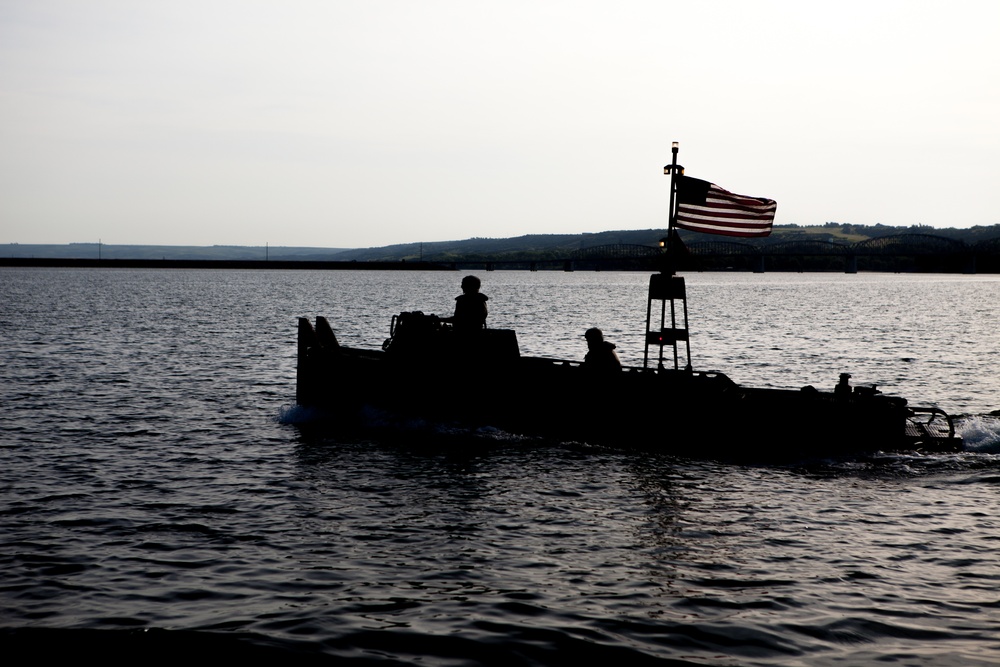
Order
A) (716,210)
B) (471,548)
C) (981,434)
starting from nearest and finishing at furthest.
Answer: (471,548)
(716,210)
(981,434)

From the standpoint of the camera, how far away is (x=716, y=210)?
20.7 metres

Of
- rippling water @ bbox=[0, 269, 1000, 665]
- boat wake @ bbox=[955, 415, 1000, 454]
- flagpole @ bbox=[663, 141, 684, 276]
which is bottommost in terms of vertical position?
rippling water @ bbox=[0, 269, 1000, 665]

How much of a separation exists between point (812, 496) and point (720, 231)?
6791 millimetres

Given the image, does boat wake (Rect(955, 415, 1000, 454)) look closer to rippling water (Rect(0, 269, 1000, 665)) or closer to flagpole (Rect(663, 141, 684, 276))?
rippling water (Rect(0, 269, 1000, 665))

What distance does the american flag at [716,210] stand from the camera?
2050 centimetres

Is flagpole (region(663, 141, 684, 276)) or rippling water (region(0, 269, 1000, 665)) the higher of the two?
flagpole (region(663, 141, 684, 276))

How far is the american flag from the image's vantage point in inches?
807

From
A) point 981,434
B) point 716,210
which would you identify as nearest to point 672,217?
point 716,210

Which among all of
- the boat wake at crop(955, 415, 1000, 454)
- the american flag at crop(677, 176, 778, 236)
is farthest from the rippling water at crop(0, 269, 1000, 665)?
the american flag at crop(677, 176, 778, 236)

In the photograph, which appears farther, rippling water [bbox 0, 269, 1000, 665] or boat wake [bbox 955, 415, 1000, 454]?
boat wake [bbox 955, 415, 1000, 454]

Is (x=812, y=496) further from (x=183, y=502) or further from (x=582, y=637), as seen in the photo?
(x=183, y=502)

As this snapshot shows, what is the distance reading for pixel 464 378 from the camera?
23484 mm

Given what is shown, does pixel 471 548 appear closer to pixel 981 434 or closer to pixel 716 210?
pixel 716 210

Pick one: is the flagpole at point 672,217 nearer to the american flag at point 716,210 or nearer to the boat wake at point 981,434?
the american flag at point 716,210
